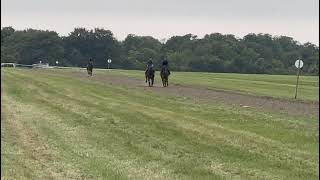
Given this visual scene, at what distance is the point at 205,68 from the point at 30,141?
126m

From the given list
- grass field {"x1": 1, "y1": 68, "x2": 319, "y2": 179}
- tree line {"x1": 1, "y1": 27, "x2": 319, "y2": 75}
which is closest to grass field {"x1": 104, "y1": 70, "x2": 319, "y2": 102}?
grass field {"x1": 1, "y1": 68, "x2": 319, "y2": 179}

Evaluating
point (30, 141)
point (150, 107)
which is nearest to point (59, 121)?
point (30, 141)

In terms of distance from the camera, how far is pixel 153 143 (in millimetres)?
13586

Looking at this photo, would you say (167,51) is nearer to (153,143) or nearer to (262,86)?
(262,86)

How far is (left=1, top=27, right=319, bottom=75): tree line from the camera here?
131 metres

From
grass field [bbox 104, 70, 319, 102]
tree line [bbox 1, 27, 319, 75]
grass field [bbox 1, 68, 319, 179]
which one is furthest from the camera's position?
tree line [bbox 1, 27, 319, 75]

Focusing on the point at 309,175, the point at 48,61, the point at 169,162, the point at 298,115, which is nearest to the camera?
the point at 309,175

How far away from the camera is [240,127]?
1720 cm

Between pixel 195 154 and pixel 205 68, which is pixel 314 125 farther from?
pixel 205 68

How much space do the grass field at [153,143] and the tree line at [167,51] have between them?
10172 centimetres

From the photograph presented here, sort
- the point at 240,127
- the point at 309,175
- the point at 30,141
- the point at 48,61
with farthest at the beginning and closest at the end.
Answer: the point at 48,61 < the point at 240,127 < the point at 30,141 < the point at 309,175

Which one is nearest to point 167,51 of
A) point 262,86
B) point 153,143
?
point 262,86

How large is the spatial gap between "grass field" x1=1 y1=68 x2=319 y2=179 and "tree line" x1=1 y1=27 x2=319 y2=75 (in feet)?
334

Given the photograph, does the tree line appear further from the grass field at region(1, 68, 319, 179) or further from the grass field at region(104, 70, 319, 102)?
the grass field at region(1, 68, 319, 179)
